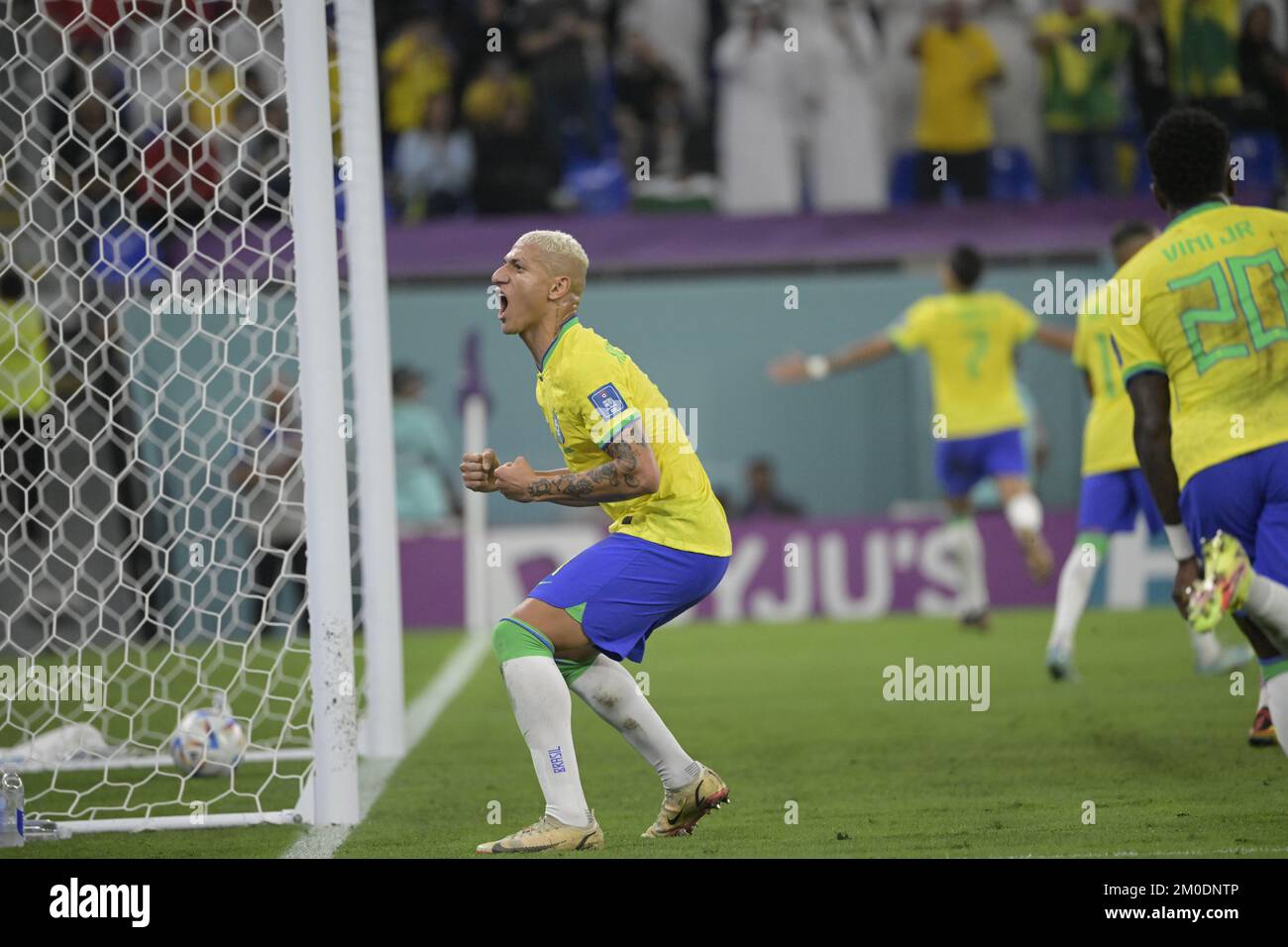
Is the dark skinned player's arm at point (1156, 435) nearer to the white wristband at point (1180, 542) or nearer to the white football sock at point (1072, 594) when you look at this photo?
the white wristband at point (1180, 542)

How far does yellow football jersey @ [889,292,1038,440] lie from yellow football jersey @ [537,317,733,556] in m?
6.81

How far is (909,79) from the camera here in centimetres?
1595

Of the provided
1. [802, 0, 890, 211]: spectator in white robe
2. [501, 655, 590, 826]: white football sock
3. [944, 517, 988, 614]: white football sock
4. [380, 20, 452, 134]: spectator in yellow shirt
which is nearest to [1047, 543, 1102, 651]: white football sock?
[944, 517, 988, 614]: white football sock

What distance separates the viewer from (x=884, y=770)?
22.0 ft

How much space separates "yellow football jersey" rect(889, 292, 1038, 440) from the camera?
38.8ft

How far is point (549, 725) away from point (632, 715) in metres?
0.35

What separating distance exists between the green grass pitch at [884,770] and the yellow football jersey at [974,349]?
1.67 m

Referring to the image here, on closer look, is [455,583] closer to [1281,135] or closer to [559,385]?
[1281,135]

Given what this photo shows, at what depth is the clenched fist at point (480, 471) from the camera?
488 cm

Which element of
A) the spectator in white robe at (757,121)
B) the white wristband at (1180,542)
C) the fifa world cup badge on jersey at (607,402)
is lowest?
the white wristband at (1180,542)

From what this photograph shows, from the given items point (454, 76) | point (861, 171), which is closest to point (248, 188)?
point (454, 76)

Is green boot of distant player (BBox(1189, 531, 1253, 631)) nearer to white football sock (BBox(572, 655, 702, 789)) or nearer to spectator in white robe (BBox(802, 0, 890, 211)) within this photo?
white football sock (BBox(572, 655, 702, 789))

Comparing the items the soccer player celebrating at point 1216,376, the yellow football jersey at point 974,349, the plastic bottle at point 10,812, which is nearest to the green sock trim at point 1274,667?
the soccer player celebrating at point 1216,376
